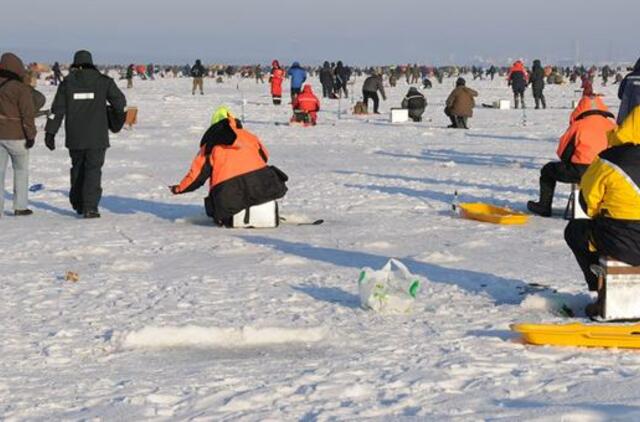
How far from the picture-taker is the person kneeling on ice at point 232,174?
9719 mm

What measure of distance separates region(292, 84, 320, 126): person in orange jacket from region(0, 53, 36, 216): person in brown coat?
14.4m

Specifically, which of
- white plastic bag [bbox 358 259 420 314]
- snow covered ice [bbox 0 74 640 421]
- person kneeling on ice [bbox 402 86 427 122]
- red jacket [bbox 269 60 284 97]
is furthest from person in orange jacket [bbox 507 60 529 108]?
white plastic bag [bbox 358 259 420 314]

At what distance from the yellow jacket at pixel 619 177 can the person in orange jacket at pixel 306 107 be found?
19178 millimetres

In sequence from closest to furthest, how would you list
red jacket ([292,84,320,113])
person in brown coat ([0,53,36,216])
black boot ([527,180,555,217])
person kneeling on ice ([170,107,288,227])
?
person kneeling on ice ([170,107,288,227]) → black boot ([527,180,555,217]) → person in brown coat ([0,53,36,216]) → red jacket ([292,84,320,113])

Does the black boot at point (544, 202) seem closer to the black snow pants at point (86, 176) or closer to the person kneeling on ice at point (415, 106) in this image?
the black snow pants at point (86, 176)

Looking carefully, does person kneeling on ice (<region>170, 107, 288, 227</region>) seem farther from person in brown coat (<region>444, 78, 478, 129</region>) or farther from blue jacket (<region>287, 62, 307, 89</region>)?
blue jacket (<region>287, 62, 307, 89</region>)

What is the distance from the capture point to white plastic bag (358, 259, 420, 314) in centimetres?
626

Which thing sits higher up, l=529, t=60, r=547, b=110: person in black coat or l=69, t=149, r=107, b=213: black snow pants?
l=529, t=60, r=547, b=110: person in black coat

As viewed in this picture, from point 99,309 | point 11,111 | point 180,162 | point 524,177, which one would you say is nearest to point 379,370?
point 99,309

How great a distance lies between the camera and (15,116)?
1062 cm

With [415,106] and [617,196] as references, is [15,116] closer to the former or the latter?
[617,196]

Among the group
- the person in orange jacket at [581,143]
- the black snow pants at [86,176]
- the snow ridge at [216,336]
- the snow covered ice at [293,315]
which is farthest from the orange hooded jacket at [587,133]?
the snow ridge at [216,336]

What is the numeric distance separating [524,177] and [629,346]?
8851 mm

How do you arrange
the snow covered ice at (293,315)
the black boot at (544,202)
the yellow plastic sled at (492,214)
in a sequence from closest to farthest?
the snow covered ice at (293,315) → the yellow plastic sled at (492,214) → the black boot at (544,202)
